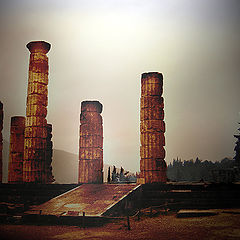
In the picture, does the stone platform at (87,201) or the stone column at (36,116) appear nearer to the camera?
the stone platform at (87,201)

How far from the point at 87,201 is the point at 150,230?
9.96 ft

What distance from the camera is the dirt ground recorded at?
822cm

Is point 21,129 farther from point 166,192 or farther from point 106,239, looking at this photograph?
point 106,239

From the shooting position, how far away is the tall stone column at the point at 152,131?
14.5m

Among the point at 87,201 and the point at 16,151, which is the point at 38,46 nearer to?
the point at 16,151

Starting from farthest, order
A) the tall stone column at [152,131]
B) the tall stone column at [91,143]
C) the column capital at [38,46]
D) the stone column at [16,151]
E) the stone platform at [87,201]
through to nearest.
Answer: the stone column at [16,151] → the column capital at [38,46] → the tall stone column at [91,143] → the tall stone column at [152,131] → the stone platform at [87,201]

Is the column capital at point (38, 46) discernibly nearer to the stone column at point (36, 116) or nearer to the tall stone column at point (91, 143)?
the stone column at point (36, 116)

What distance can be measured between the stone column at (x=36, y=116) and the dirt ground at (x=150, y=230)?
5.22 metres

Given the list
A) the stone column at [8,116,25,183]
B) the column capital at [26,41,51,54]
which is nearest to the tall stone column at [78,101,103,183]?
the column capital at [26,41,51,54]

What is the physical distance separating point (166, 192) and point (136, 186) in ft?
3.55

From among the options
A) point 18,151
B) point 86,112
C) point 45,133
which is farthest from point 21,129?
point 86,112

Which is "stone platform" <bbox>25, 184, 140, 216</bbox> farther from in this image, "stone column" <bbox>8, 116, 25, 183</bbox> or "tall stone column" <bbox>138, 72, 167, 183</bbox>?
"stone column" <bbox>8, 116, 25, 183</bbox>

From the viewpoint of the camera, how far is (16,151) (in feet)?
69.8

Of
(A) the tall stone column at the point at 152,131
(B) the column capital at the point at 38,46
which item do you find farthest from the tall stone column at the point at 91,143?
(B) the column capital at the point at 38,46
